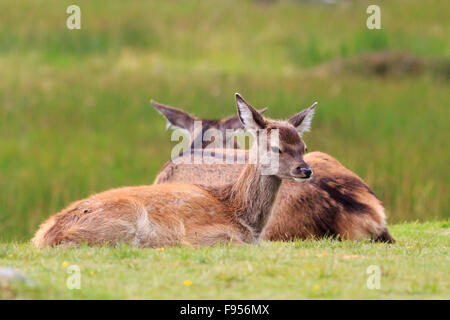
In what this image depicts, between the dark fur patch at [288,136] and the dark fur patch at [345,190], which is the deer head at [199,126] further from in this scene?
the dark fur patch at [288,136]

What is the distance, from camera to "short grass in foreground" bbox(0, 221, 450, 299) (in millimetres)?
6344

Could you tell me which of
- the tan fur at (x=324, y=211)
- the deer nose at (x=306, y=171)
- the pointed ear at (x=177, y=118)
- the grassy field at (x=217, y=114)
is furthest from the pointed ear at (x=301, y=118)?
the pointed ear at (x=177, y=118)

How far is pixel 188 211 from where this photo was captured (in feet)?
29.3

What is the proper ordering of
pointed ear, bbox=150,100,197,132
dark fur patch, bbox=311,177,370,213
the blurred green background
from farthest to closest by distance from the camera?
the blurred green background < pointed ear, bbox=150,100,197,132 < dark fur patch, bbox=311,177,370,213

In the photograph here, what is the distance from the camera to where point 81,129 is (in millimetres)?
18234

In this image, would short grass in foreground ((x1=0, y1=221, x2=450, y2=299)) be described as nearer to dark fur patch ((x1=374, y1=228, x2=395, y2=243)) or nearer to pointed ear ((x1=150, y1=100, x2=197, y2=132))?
dark fur patch ((x1=374, y1=228, x2=395, y2=243))

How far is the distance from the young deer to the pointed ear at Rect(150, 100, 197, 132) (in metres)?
3.53

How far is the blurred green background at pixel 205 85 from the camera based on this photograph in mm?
15562

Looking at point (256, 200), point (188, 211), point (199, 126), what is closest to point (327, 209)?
point (256, 200)

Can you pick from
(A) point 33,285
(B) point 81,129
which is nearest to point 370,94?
(B) point 81,129

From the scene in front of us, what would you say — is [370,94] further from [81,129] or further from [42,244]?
[42,244]

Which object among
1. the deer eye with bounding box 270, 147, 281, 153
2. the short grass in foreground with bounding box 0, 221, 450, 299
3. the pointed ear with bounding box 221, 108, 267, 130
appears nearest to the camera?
the short grass in foreground with bounding box 0, 221, 450, 299

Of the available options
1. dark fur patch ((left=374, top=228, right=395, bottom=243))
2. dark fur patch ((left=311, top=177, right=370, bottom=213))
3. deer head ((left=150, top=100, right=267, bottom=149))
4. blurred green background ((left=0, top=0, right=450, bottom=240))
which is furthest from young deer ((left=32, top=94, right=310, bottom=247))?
blurred green background ((left=0, top=0, right=450, bottom=240))

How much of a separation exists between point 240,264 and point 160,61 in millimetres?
20836
